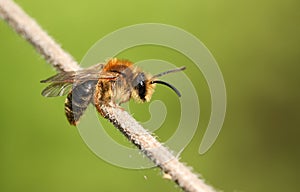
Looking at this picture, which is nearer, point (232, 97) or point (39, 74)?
point (39, 74)

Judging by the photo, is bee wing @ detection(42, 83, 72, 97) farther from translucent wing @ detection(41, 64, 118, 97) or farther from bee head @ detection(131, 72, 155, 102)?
bee head @ detection(131, 72, 155, 102)

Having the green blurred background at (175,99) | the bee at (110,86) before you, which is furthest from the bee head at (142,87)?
the green blurred background at (175,99)

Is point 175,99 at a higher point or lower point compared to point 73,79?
higher

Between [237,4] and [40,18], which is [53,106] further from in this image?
[237,4]

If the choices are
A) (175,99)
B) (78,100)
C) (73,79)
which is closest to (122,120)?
(73,79)

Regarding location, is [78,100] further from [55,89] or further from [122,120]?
[122,120]

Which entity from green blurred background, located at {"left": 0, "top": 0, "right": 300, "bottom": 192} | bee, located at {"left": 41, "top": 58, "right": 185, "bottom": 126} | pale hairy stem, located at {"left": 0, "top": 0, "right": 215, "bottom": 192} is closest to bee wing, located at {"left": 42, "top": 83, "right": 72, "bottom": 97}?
bee, located at {"left": 41, "top": 58, "right": 185, "bottom": 126}

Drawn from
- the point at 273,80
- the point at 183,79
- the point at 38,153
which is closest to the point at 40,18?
the point at 38,153
